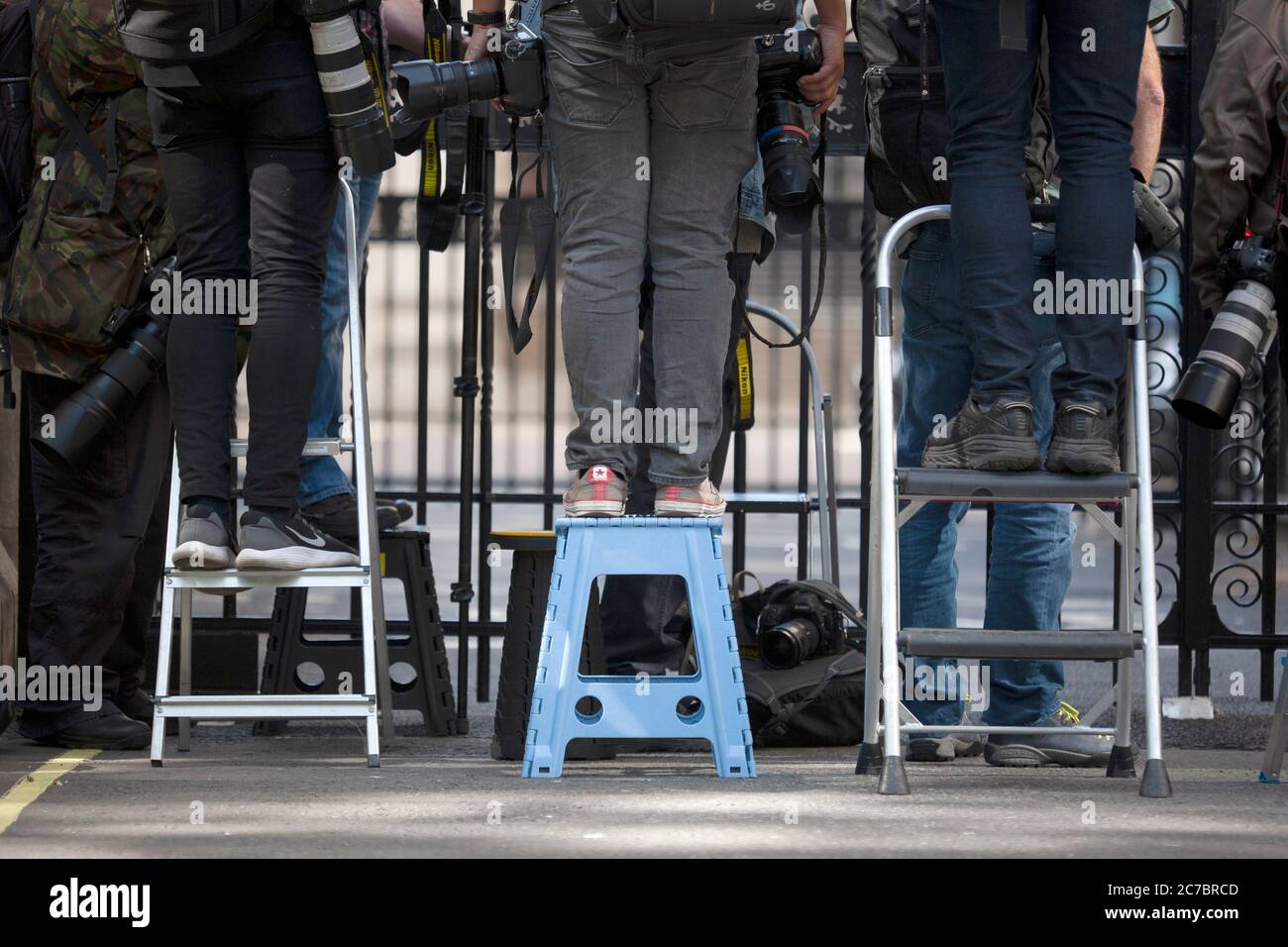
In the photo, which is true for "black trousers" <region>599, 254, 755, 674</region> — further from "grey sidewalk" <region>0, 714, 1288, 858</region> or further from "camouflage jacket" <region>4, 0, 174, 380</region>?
"camouflage jacket" <region>4, 0, 174, 380</region>

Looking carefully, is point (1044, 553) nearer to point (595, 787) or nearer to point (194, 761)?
point (595, 787)

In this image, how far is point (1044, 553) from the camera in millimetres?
3646

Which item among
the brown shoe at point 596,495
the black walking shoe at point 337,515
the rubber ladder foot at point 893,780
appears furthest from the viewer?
the black walking shoe at point 337,515

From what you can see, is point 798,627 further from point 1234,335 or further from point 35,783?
point 35,783

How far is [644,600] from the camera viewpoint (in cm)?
388

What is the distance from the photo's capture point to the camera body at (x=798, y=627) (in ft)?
13.1

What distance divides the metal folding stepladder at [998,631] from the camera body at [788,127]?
0.32 m

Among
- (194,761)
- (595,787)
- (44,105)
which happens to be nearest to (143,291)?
(44,105)

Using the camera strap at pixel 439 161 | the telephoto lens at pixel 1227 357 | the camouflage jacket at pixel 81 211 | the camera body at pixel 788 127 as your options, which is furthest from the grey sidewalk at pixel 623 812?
the camera strap at pixel 439 161

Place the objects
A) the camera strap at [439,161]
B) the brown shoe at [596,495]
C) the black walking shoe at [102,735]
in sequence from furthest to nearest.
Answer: the camera strap at [439,161] → the black walking shoe at [102,735] → the brown shoe at [596,495]

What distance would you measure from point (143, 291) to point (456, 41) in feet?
3.32

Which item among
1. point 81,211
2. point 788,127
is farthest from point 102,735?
point 788,127

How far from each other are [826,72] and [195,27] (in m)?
1.25

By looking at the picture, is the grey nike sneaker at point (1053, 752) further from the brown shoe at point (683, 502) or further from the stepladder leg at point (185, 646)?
the stepladder leg at point (185, 646)
